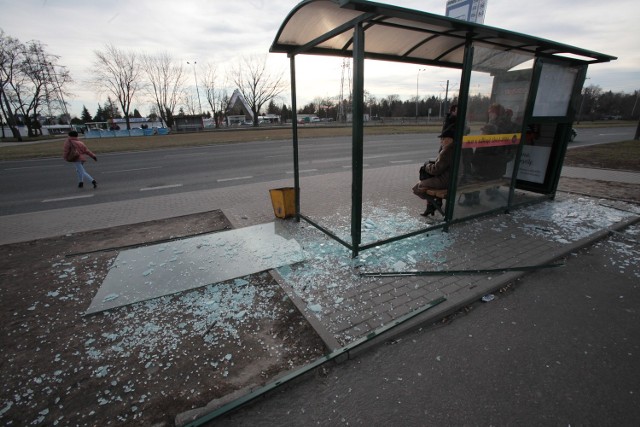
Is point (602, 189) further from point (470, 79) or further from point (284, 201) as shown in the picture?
point (284, 201)

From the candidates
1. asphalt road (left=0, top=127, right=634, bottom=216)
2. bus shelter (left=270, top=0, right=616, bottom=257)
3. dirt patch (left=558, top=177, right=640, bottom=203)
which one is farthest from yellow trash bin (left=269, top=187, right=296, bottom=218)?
dirt patch (left=558, top=177, right=640, bottom=203)

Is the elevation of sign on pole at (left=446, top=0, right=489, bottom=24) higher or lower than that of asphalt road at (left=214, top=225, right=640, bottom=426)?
higher

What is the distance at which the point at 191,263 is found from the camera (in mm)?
4023

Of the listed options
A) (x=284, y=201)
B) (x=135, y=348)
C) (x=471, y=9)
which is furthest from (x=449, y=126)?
(x=135, y=348)

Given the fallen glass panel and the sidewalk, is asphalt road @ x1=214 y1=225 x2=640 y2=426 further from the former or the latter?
the fallen glass panel

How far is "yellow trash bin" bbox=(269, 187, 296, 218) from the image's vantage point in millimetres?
5414

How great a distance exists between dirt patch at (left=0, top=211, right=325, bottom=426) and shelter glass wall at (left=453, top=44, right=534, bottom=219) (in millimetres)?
3592

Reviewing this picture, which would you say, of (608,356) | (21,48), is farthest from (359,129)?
(21,48)

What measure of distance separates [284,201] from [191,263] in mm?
1970

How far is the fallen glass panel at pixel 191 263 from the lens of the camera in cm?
343

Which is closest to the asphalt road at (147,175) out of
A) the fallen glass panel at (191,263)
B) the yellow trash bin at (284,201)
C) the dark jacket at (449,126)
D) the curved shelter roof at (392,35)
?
the yellow trash bin at (284,201)

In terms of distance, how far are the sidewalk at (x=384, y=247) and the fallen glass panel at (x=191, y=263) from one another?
40cm

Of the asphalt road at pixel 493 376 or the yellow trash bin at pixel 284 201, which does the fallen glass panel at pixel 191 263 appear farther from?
the asphalt road at pixel 493 376

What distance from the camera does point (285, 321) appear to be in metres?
2.90
